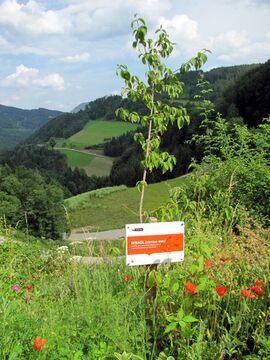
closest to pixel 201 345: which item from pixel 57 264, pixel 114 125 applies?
pixel 57 264

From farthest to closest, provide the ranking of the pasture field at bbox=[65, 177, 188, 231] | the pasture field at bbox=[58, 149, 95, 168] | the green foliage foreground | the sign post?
the pasture field at bbox=[58, 149, 95, 168] < the pasture field at bbox=[65, 177, 188, 231] < the sign post < the green foliage foreground

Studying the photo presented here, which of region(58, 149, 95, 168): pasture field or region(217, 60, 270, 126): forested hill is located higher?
region(217, 60, 270, 126): forested hill

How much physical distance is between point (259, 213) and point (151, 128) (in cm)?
373

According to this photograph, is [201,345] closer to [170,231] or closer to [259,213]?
[170,231]

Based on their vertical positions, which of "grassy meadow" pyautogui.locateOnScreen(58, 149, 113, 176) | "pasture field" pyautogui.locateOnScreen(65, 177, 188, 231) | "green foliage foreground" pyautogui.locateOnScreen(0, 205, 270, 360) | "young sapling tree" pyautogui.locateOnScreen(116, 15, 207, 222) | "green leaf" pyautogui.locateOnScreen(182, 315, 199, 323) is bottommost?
"grassy meadow" pyautogui.locateOnScreen(58, 149, 113, 176)

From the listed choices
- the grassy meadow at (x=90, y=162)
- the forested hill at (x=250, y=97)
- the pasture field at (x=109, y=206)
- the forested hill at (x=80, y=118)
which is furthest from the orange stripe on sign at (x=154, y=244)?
the forested hill at (x=80, y=118)

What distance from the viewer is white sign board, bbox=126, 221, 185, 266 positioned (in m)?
3.06

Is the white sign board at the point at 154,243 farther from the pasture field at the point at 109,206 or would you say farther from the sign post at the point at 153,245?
the pasture field at the point at 109,206

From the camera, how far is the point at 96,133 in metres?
156

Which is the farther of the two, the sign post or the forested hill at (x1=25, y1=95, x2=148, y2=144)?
the forested hill at (x1=25, y1=95, x2=148, y2=144)

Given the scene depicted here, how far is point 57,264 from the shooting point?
667 centimetres

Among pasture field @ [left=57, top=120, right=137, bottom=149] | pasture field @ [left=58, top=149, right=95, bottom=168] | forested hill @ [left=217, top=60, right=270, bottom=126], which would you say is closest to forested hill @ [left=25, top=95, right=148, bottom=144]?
pasture field @ [left=57, top=120, right=137, bottom=149]

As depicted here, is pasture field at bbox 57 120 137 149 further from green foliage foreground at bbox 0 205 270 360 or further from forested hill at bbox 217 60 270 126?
green foliage foreground at bbox 0 205 270 360

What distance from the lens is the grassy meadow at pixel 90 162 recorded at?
113 metres
